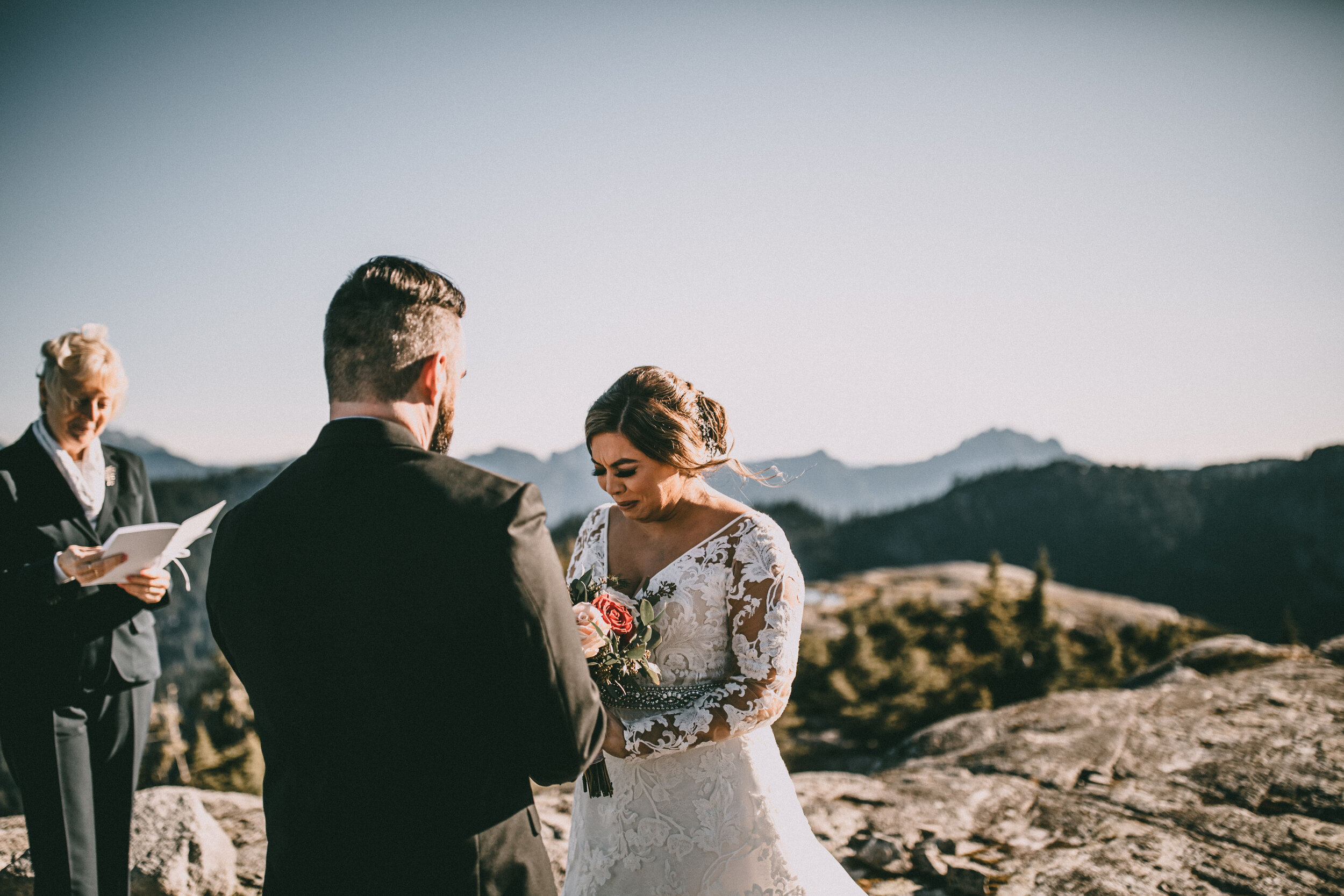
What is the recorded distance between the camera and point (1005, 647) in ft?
47.8

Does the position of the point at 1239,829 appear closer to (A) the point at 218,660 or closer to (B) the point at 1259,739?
(B) the point at 1259,739

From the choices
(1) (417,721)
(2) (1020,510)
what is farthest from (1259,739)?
(2) (1020,510)

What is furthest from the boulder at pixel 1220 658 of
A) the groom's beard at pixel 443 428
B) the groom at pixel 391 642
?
the groom's beard at pixel 443 428

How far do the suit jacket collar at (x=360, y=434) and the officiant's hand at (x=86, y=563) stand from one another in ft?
7.26

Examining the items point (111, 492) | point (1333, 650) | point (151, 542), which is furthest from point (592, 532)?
point (1333, 650)

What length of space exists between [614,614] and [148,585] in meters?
2.55

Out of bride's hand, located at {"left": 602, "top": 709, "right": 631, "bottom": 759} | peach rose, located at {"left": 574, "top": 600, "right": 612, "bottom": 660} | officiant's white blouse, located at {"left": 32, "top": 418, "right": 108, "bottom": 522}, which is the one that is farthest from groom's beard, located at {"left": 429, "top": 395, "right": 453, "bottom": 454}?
officiant's white blouse, located at {"left": 32, "top": 418, "right": 108, "bottom": 522}

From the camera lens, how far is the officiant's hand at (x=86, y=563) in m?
2.97

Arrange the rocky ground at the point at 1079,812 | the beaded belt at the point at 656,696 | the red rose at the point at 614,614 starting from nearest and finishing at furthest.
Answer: the red rose at the point at 614,614 → the beaded belt at the point at 656,696 → the rocky ground at the point at 1079,812

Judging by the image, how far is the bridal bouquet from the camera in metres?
2.33

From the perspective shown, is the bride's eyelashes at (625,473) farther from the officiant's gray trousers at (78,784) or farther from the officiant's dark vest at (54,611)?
the officiant's gray trousers at (78,784)

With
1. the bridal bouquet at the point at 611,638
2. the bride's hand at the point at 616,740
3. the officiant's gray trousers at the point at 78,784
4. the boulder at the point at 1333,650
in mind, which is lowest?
the boulder at the point at 1333,650

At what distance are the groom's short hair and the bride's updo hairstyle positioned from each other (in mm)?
1390

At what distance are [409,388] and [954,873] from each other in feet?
13.9
